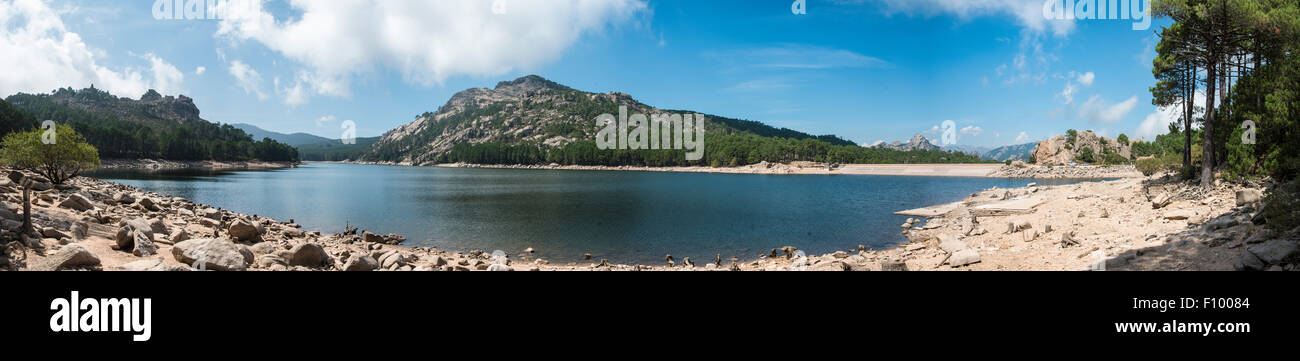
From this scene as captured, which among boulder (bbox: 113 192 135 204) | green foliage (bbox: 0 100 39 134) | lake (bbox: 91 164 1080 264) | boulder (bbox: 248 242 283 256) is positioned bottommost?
lake (bbox: 91 164 1080 264)

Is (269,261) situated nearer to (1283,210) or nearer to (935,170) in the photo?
(1283,210)

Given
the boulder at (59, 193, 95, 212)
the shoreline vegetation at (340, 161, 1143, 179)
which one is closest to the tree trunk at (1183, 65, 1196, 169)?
the boulder at (59, 193, 95, 212)

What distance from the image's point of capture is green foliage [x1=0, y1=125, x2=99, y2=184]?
942 inches

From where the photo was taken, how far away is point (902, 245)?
2330cm

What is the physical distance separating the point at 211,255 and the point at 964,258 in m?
18.9

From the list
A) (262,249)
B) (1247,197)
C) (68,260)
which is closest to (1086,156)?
(1247,197)

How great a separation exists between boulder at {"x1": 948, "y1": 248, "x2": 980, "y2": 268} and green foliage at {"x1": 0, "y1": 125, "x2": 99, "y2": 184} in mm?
38112

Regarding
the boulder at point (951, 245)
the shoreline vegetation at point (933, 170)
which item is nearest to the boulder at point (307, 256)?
the boulder at point (951, 245)

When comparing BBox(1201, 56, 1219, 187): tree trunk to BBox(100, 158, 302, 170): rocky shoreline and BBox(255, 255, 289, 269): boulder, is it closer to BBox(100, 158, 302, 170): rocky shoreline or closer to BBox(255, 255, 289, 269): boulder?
BBox(255, 255, 289, 269): boulder

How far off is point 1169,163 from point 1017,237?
1871 centimetres
